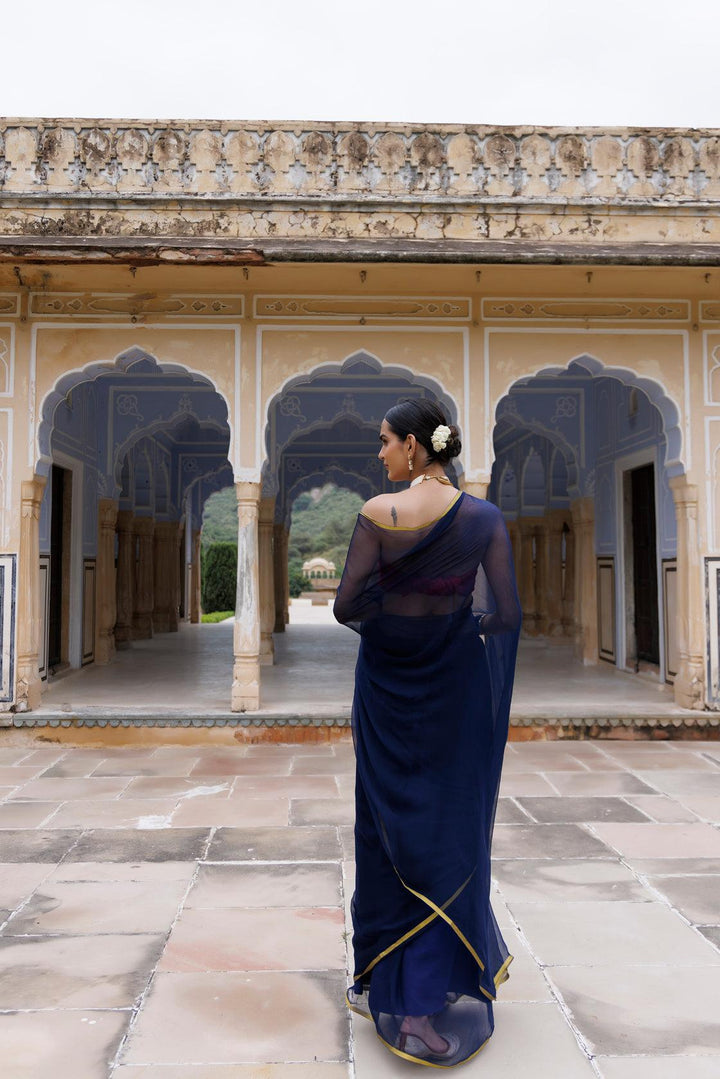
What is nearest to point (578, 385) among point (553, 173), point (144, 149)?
point (553, 173)

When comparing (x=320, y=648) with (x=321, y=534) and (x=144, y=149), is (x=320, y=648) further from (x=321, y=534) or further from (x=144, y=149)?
(x=321, y=534)

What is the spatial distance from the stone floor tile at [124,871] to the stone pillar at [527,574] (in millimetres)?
9838

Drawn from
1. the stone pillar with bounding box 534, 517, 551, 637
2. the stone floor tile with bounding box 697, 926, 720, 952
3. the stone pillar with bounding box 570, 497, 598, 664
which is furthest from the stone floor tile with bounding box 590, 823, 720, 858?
the stone pillar with bounding box 534, 517, 551, 637

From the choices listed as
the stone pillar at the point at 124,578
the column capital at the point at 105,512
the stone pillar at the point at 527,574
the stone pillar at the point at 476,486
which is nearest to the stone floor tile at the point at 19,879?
the stone pillar at the point at 476,486

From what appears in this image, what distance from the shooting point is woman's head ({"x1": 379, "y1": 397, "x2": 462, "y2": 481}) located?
226 centimetres

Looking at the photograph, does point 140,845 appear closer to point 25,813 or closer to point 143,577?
point 25,813

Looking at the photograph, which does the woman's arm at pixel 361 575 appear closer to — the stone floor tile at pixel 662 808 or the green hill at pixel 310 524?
the stone floor tile at pixel 662 808

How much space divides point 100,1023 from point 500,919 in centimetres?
146

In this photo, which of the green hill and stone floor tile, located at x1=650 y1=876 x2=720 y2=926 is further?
the green hill

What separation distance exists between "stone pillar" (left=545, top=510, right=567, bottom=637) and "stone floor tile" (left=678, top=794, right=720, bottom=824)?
24.0ft

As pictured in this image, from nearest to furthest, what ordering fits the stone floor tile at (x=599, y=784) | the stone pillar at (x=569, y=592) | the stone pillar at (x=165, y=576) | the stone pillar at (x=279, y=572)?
the stone floor tile at (x=599, y=784)
the stone pillar at (x=569, y=592)
the stone pillar at (x=165, y=576)
the stone pillar at (x=279, y=572)

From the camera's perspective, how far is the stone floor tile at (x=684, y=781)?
4977mm

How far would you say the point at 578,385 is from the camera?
33.1 ft

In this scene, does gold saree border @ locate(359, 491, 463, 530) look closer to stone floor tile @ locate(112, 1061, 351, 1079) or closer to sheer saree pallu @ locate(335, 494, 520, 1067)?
sheer saree pallu @ locate(335, 494, 520, 1067)
